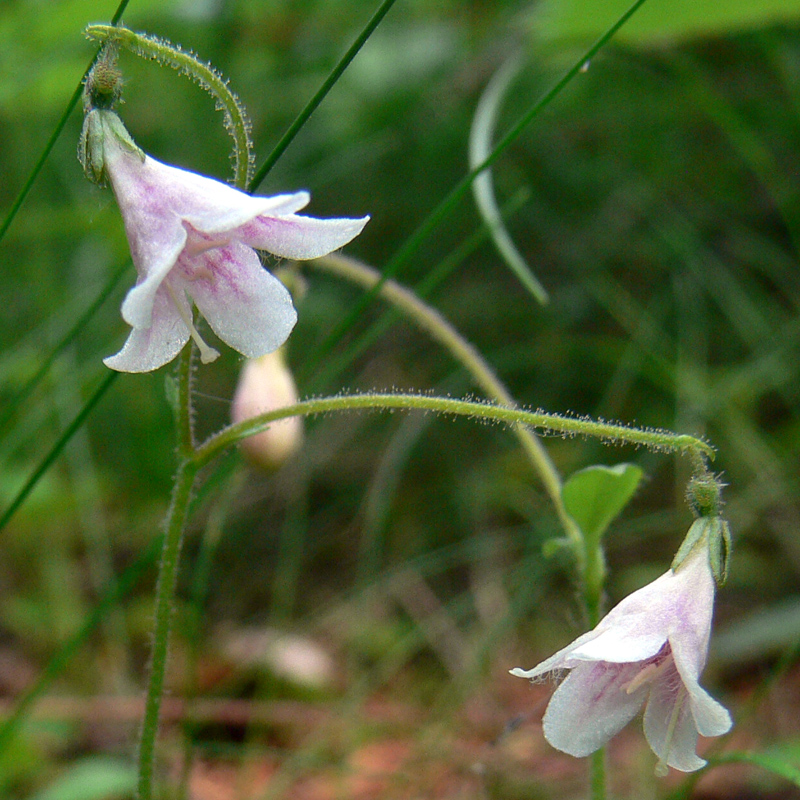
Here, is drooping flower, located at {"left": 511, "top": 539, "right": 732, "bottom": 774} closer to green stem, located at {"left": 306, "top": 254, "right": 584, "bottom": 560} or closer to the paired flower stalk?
the paired flower stalk

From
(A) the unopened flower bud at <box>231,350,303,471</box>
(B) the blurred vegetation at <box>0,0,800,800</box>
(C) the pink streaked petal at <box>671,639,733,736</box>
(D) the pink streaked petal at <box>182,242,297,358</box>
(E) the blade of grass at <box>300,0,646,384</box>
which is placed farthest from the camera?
(B) the blurred vegetation at <box>0,0,800,800</box>

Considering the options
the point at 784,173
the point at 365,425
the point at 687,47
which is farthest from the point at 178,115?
the point at 784,173

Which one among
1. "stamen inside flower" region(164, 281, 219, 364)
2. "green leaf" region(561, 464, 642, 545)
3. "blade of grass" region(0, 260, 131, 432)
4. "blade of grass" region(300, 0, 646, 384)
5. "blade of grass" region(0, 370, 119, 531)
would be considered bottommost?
"green leaf" region(561, 464, 642, 545)

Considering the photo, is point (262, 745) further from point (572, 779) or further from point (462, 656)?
point (572, 779)

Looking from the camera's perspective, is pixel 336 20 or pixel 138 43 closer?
pixel 138 43

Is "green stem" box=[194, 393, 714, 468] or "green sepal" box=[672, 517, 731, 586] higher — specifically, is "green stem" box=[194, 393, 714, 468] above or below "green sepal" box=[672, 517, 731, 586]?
above

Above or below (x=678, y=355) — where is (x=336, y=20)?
above

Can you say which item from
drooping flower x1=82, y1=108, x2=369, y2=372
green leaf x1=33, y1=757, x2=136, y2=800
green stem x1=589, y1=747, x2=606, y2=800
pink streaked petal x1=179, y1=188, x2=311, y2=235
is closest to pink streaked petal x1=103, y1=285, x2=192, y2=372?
drooping flower x1=82, y1=108, x2=369, y2=372

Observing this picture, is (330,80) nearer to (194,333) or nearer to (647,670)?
(194,333)
